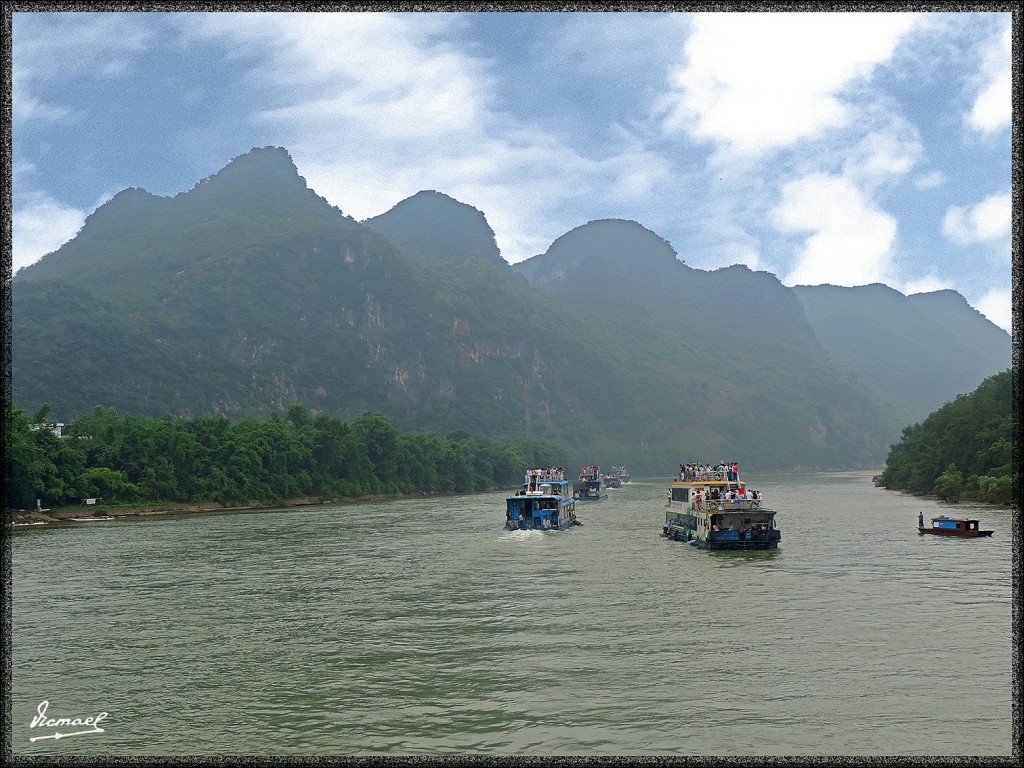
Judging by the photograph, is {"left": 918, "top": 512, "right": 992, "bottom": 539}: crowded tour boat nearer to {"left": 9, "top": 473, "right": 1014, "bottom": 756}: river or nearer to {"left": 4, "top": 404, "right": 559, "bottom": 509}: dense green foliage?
{"left": 9, "top": 473, "right": 1014, "bottom": 756}: river

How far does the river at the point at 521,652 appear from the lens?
62.5ft

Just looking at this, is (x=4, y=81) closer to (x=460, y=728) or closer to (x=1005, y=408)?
(x=460, y=728)

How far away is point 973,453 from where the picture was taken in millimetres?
99812

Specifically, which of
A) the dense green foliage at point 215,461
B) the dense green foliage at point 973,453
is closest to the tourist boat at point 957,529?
the dense green foliage at point 973,453

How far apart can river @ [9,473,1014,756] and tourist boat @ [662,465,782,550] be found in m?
1.71

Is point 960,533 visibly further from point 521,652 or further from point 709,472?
point 521,652

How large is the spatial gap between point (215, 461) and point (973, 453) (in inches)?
3825

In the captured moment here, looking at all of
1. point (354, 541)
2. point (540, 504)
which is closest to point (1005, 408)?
point (540, 504)

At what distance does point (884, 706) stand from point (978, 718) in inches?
80.5

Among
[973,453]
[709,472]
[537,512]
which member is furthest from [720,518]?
[973,453]

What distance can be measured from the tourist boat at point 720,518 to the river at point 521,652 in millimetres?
1706
